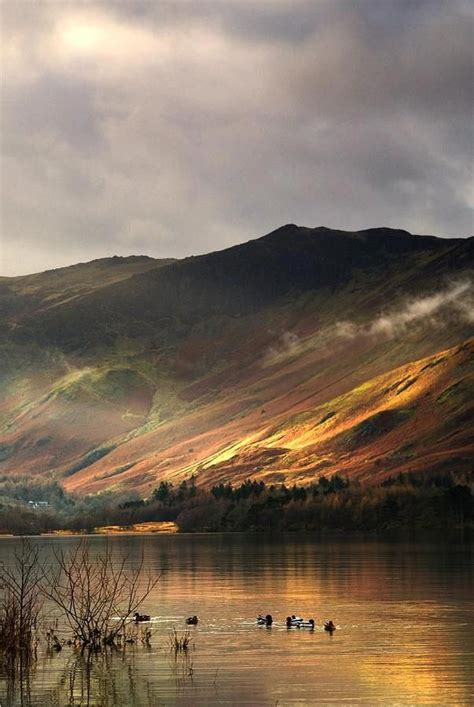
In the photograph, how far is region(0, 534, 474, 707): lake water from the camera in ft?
216

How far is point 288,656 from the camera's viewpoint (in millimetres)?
79562

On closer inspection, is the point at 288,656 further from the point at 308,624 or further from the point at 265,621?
the point at 265,621

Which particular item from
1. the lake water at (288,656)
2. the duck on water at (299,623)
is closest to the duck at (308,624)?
the duck on water at (299,623)

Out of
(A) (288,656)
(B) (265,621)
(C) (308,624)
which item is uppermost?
(B) (265,621)

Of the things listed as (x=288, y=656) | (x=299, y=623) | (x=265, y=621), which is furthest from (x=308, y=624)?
(x=288, y=656)

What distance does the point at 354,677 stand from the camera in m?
70.4

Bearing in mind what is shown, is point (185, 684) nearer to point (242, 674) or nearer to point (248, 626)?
point (242, 674)

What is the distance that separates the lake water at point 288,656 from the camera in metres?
65.8

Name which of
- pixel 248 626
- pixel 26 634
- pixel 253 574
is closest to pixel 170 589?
pixel 253 574

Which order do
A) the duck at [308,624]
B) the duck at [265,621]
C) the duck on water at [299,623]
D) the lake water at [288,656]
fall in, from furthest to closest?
the duck at [265,621], the duck on water at [299,623], the duck at [308,624], the lake water at [288,656]

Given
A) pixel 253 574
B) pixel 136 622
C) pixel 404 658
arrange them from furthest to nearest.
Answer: pixel 253 574
pixel 136 622
pixel 404 658

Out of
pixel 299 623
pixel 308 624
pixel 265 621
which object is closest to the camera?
pixel 308 624

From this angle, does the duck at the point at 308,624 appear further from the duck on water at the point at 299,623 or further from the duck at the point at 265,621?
the duck at the point at 265,621

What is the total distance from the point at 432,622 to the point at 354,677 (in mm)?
28363
